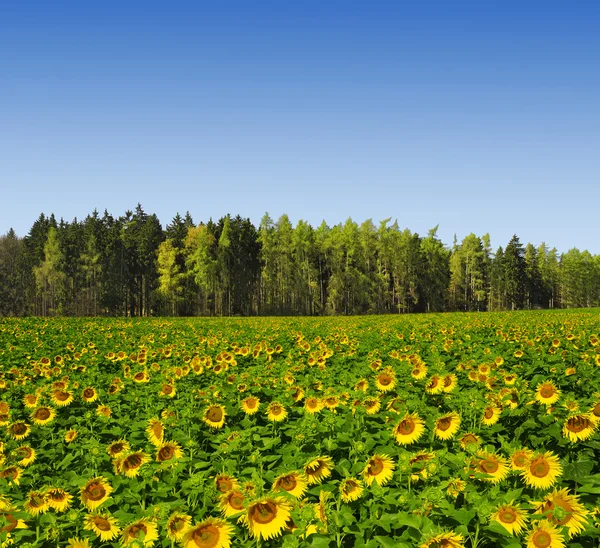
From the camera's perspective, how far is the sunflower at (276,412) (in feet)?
16.6

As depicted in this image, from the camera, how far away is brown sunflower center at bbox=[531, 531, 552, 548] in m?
2.38

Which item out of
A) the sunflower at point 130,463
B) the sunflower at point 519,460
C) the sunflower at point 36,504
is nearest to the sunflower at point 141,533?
the sunflower at point 36,504

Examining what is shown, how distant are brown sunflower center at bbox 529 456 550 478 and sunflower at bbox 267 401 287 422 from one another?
2633 mm

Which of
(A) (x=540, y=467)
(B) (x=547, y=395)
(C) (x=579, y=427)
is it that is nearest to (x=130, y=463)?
(A) (x=540, y=467)

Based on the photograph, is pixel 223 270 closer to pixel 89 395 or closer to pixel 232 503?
pixel 89 395

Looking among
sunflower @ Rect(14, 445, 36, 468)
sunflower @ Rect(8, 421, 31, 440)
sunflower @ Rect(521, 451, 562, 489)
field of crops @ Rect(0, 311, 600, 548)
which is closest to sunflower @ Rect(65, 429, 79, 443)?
field of crops @ Rect(0, 311, 600, 548)

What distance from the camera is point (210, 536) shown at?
2.44 meters

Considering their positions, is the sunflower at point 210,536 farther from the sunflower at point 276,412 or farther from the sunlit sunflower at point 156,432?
the sunflower at point 276,412

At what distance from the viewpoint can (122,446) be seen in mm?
4121

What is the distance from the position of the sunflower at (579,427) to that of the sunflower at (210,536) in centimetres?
292

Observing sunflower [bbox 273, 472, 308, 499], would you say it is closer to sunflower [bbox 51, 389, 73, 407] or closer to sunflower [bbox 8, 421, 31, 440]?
sunflower [bbox 8, 421, 31, 440]

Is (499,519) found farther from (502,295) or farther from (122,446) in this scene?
(502,295)

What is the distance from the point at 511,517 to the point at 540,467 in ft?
2.22

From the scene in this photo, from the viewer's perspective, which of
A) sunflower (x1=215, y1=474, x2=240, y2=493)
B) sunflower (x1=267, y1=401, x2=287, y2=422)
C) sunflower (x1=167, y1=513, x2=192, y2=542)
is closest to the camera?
sunflower (x1=167, y1=513, x2=192, y2=542)
